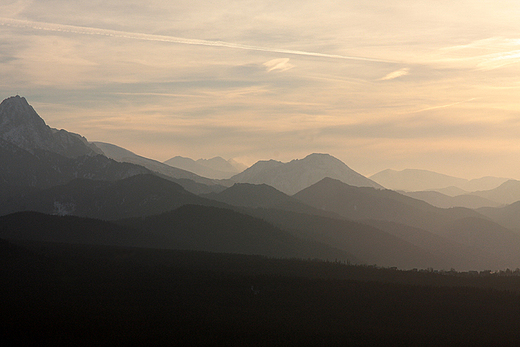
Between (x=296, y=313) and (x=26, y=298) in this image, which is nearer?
(x=26, y=298)

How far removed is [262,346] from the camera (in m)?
150

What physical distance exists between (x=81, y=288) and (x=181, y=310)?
1678 inches

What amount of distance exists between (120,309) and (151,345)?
3357 centimetres

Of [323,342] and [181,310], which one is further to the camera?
[181,310]

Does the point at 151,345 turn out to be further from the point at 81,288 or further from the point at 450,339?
the point at 450,339

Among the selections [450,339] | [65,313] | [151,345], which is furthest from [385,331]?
[65,313]

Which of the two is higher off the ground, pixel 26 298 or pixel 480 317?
pixel 480 317

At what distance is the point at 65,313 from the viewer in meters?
165

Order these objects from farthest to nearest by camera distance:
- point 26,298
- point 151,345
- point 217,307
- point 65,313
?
point 217,307 < point 26,298 < point 65,313 < point 151,345

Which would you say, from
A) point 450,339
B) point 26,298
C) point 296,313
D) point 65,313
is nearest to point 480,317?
point 450,339

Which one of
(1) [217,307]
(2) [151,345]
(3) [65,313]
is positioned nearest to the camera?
(2) [151,345]

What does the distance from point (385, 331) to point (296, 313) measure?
108 ft

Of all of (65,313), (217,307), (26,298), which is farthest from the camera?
(217,307)

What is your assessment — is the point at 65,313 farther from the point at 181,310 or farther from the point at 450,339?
the point at 450,339
